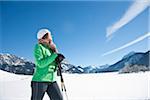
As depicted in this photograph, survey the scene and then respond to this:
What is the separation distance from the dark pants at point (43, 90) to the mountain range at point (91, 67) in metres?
2.11

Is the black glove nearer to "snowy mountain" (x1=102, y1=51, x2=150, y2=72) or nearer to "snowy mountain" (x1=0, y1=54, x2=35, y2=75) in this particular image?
"snowy mountain" (x1=0, y1=54, x2=35, y2=75)

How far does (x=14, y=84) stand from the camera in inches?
189

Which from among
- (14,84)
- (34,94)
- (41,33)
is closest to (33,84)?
(34,94)

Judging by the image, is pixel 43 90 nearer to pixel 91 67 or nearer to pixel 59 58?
pixel 59 58

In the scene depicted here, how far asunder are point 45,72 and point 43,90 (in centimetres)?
14

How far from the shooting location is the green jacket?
2738 mm

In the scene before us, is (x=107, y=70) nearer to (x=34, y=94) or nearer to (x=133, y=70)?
(x=133, y=70)

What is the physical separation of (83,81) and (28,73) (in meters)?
0.83

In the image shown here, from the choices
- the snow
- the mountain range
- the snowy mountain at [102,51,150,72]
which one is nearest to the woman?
the snow

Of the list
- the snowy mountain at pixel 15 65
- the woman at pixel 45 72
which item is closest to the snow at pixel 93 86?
the snowy mountain at pixel 15 65

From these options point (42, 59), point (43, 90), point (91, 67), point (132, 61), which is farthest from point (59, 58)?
point (132, 61)

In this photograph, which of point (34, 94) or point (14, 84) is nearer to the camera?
point (34, 94)

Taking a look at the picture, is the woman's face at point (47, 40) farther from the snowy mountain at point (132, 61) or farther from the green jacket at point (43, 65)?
the snowy mountain at point (132, 61)

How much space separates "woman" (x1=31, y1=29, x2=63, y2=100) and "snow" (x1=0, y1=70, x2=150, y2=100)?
1804 millimetres
